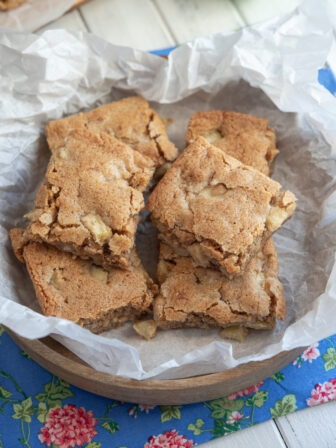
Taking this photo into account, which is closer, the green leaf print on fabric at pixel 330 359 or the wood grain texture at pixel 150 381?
the wood grain texture at pixel 150 381

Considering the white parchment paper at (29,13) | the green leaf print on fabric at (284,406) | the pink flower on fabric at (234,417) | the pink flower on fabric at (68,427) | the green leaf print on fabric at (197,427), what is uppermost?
the white parchment paper at (29,13)

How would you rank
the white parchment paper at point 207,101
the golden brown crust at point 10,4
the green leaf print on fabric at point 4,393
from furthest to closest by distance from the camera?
1. the golden brown crust at point 10,4
2. the white parchment paper at point 207,101
3. the green leaf print on fabric at point 4,393

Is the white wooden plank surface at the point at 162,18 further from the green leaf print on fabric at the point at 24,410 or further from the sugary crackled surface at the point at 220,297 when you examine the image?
the green leaf print on fabric at the point at 24,410

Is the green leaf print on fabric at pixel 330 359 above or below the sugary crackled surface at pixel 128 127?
below

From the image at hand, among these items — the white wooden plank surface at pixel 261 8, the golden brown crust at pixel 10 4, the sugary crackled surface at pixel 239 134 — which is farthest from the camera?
the white wooden plank surface at pixel 261 8

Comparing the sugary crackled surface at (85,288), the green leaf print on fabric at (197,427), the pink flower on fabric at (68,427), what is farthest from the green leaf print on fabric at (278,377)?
the pink flower on fabric at (68,427)

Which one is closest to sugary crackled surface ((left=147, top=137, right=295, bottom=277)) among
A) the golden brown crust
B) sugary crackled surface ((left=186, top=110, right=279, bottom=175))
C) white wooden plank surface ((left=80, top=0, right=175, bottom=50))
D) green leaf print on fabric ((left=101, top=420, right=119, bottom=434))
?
sugary crackled surface ((left=186, top=110, right=279, bottom=175))

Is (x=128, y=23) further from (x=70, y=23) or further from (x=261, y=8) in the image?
(x=261, y=8)

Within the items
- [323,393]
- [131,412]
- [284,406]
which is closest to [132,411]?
[131,412]
